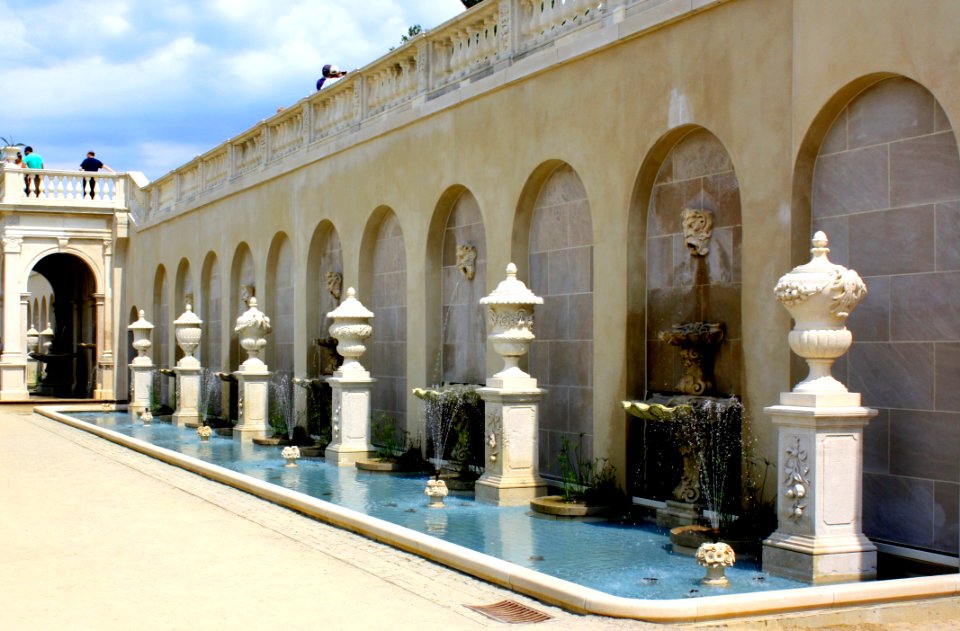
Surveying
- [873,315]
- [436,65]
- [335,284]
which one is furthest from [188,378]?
[873,315]

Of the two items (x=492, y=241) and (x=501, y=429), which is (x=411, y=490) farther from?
(x=492, y=241)

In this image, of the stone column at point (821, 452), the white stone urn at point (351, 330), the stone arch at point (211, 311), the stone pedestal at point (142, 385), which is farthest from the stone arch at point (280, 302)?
the stone column at point (821, 452)

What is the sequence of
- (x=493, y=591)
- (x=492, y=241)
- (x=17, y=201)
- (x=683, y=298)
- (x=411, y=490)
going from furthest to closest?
(x=17, y=201) < (x=492, y=241) < (x=411, y=490) < (x=683, y=298) < (x=493, y=591)

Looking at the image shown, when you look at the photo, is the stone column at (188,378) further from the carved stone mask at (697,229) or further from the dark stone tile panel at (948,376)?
the dark stone tile panel at (948,376)

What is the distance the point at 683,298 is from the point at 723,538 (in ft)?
10.8

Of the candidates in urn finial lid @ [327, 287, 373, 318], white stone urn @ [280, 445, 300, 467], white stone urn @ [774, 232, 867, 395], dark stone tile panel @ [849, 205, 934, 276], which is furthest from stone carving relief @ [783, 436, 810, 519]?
urn finial lid @ [327, 287, 373, 318]

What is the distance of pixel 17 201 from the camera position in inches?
1389

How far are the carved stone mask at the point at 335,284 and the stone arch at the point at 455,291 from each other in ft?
13.0

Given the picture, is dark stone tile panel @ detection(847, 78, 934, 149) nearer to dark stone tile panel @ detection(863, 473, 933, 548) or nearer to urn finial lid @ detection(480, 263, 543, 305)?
dark stone tile panel @ detection(863, 473, 933, 548)

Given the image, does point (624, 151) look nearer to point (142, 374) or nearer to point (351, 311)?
point (351, 311)

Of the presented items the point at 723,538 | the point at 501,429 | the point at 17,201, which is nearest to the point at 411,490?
the point at 501,429

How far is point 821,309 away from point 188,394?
1872cm

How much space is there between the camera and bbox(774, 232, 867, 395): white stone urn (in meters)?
8.86

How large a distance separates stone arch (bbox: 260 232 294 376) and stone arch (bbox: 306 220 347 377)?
1487mm
